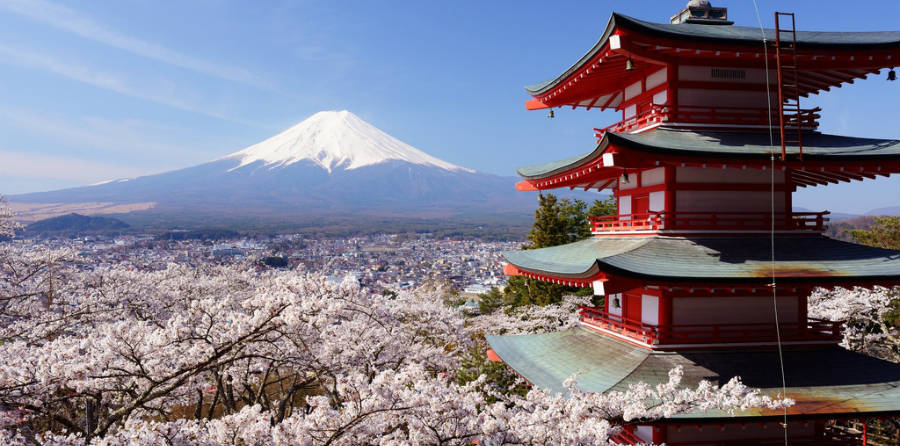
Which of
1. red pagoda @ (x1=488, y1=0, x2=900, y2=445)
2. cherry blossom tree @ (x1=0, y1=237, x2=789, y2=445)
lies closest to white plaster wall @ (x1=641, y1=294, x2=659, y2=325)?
red pagoda @ (x1=488, y1=0, x2=900, y2=445)

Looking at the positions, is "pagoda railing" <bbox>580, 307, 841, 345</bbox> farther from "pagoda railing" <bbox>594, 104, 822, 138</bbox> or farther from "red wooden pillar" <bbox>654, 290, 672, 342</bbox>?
"pagoda railing" <bbox>594, 104, 822, 138</bbox>

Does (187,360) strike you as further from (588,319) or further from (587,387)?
(588,319)

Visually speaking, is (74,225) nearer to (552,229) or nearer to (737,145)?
(552,229)

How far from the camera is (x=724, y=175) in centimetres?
855

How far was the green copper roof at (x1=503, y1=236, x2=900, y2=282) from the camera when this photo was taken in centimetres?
712

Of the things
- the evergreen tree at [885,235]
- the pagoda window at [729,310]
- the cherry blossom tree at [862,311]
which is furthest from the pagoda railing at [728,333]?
the evergreen tree at [885,235]

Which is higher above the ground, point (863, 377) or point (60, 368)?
point (60, 368)

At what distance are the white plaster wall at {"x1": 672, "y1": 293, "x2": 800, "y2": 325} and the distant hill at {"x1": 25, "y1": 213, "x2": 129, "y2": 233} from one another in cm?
10149

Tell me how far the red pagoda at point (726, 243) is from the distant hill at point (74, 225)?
101 m

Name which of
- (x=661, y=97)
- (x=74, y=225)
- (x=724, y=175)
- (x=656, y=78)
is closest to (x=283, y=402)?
(x=724, y=175)

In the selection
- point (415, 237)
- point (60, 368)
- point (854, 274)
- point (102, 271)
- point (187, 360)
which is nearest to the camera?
point (60, 368)

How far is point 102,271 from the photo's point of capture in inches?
711

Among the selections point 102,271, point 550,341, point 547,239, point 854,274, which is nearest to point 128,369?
point 550,341

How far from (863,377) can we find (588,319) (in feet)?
14.4
